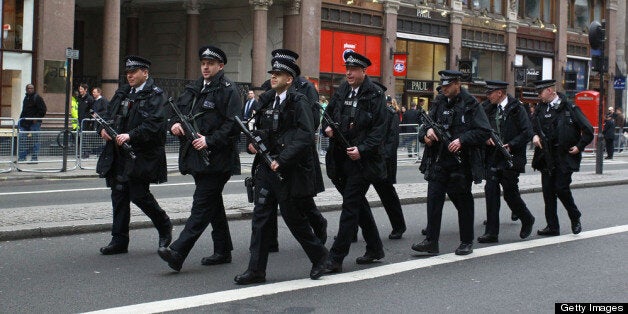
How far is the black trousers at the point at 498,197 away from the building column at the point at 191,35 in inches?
899

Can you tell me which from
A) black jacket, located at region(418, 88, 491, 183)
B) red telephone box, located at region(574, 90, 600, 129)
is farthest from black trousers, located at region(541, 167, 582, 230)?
red telephone box, located at region(574, 90, 600, 129)

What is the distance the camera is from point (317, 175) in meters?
8.12

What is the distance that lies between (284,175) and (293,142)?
295 mm

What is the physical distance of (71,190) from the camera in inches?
618

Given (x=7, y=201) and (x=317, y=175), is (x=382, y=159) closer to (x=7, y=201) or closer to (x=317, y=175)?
(x=317, y=175)

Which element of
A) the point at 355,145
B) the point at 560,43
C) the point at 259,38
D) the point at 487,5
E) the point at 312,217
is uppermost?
the point at 487,5

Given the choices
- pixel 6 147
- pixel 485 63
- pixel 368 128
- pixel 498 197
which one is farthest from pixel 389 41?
pixel 368 128

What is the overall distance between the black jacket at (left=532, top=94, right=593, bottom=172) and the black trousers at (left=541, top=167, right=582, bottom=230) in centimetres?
10

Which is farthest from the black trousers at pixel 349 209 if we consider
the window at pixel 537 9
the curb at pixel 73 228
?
the window at pixel 537 9

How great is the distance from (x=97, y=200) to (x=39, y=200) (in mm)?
880

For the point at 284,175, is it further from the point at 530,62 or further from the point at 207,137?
the point at 530,62

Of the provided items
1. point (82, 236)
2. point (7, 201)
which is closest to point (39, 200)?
point (7, 201)

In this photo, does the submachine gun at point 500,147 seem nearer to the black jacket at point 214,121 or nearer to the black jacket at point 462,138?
the black jacket at point 462,138

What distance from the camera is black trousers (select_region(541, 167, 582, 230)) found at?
10609mm
